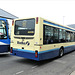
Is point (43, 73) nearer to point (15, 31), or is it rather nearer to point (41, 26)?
point (41, 26)

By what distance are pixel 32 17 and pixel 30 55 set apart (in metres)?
2.29

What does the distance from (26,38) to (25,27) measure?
2.35ft

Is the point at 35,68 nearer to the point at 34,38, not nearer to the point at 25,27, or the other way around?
the point at 34,38

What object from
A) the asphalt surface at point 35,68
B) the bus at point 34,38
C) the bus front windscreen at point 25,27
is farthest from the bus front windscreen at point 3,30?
the asphalt surface at point 35,68

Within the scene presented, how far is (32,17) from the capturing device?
6.01 m

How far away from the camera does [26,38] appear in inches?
241

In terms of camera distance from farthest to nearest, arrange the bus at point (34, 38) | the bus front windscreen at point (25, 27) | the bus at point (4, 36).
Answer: the bus at point (4, 36) < the bus front windscreen at point (25, 27) < the bus at point (34, 38)

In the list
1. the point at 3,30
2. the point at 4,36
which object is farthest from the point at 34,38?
the point at 3,30

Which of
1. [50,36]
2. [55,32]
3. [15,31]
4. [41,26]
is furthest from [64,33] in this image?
[15,31]

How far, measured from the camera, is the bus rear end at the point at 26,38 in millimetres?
5748

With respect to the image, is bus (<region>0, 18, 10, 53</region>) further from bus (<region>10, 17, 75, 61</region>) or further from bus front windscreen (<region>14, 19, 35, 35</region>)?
bus front windscreen (<region>14, 19, 35, 35</region>)

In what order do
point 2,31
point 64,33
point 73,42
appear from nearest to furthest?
point 2,31 → point 64,33 → point 73,42

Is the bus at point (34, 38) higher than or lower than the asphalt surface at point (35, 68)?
higher

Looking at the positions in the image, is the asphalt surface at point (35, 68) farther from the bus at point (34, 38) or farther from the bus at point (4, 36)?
the bus at point (4, 36)
